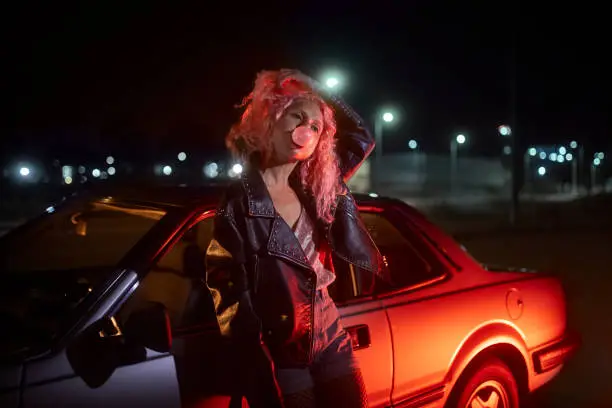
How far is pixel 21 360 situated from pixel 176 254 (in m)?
4.23

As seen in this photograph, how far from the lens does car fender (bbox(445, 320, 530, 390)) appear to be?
3418 millimetres

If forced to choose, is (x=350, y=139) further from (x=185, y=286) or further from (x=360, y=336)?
(x=185, y=286)

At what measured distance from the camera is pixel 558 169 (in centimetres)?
7025

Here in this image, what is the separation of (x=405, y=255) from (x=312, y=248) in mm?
1410

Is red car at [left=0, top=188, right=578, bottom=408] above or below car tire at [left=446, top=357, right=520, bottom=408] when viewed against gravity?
above

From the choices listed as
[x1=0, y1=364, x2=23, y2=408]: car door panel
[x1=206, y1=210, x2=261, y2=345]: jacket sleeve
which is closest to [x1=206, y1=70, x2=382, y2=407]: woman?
[x1=206, y1=210, x2=261, y2=345]: jacket sleeve

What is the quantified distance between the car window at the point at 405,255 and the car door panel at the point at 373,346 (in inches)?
14.0

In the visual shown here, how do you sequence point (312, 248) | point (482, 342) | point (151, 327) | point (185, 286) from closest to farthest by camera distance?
1. point (151, 327)
2. point (312, 248)
3. point (482, 342)
4. point (185, 286)

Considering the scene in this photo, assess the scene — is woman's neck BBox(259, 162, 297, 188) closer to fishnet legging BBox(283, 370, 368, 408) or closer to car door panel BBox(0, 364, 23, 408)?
fishnet legging BBox(283, 370, 368, 408)

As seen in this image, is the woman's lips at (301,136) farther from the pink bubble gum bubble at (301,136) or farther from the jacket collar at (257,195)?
the jacket collar at (257,195)

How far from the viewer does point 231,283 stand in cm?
219

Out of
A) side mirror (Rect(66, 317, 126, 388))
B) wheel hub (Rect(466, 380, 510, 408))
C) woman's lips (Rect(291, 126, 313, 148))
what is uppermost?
woman's lips (Rect(291, 126, 313, 148))

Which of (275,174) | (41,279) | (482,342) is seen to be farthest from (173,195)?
(482,342)

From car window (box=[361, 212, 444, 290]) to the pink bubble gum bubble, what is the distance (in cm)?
112
